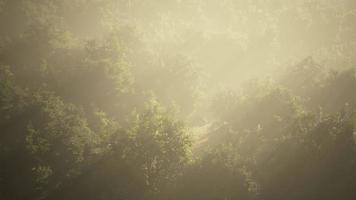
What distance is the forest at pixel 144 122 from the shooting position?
93.1ft

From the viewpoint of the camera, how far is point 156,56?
5634 cm

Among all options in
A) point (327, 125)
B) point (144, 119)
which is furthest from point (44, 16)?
point (327, 125)

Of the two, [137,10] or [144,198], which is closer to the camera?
[144,198]

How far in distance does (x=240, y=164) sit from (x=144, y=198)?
34.6ft

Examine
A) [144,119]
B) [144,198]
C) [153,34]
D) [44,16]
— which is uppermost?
[153,34]

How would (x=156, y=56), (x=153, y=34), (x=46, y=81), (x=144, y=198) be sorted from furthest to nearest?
(x=153, y=34), (x=156, y=56), (x=46, y=81), (x=144, y=198)

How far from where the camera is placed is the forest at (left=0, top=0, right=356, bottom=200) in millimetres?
28391

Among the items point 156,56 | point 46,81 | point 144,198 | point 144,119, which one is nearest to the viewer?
point 144,198

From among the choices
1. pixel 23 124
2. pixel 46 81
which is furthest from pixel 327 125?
pixel 46 81

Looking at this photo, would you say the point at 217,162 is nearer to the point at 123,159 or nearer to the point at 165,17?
the point at 123,159

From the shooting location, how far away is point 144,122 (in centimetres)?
3016

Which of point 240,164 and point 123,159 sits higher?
point 123,159

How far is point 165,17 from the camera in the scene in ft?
293

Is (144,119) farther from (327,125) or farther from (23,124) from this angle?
(327,125)
